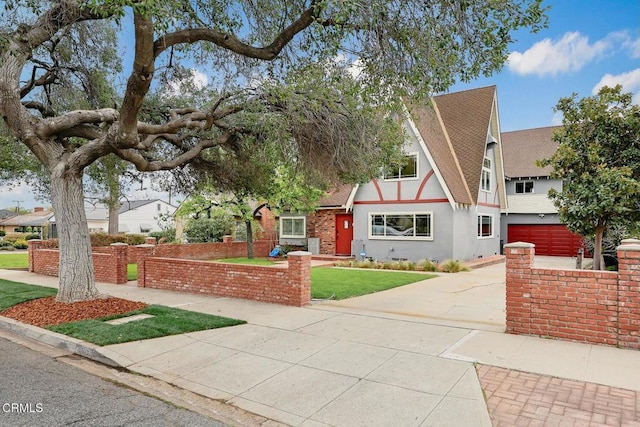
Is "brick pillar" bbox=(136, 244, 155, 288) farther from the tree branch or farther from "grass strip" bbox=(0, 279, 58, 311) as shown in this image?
the tree branch

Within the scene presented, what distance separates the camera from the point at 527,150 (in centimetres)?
2733

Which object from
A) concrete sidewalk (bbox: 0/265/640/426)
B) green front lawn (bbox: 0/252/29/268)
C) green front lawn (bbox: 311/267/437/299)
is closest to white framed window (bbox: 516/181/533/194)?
green front lawn (bbox: 311/267/437/299)

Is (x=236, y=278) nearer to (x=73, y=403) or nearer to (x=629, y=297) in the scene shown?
(x=73, y=403)

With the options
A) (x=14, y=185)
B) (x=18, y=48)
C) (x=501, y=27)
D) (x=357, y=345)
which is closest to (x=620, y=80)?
(x=501, y=27)

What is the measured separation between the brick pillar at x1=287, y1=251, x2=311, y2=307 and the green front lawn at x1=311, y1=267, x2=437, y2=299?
1.24 meters

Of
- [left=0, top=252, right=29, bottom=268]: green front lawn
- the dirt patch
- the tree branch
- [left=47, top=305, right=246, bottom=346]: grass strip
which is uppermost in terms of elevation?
the tree branch

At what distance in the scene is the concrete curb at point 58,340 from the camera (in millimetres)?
5934

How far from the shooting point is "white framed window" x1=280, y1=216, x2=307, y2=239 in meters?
23.6

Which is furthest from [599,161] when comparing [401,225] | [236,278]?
[236,278]

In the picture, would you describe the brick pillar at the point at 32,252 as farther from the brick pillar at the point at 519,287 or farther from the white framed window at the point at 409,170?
the brick pillar at the point at 519,287

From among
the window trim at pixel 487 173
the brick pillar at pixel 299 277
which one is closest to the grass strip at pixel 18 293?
the brick pillar at pixel 299 277

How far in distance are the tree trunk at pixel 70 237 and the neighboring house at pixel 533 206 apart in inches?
881

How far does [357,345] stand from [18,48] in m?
8.62

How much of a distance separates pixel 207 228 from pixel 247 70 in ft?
56.1
